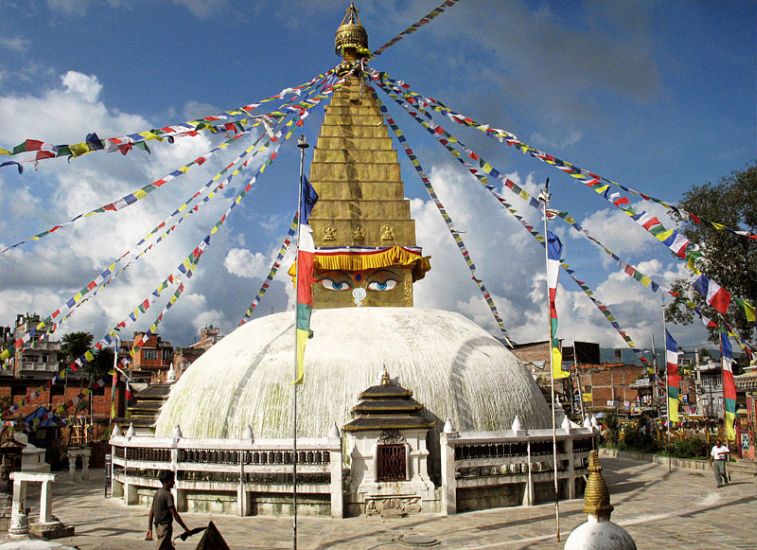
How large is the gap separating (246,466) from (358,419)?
316cm

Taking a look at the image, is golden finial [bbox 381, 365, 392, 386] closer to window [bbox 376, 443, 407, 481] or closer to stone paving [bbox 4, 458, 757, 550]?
window [bbox 376, 443, 407, 481]

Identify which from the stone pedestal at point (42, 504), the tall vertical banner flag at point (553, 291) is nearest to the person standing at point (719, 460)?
the tall vertical banner flag at point (553, 291)

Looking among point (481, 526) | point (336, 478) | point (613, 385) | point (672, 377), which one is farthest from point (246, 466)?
point (613, 385)

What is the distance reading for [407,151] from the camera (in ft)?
90.2

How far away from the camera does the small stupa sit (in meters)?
7.34

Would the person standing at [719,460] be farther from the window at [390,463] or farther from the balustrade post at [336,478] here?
the balustrade post at [336,478]

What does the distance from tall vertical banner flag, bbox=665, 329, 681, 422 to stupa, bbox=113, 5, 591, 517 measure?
4648 mm

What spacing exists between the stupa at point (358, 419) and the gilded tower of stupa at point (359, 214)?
0.87 metres

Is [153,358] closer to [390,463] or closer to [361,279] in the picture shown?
[361,279]

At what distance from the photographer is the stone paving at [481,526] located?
1411cm

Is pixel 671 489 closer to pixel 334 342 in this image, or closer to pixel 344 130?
pixel 334 342

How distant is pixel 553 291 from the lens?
52.2 ft

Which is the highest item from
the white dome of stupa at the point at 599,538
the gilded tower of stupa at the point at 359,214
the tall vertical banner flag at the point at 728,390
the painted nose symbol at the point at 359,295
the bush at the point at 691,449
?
the gilded tower of stupa at the point at 359,214

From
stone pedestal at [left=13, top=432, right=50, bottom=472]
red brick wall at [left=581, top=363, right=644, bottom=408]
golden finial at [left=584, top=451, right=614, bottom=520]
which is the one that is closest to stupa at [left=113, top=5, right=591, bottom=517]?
stone pedestal at [left=13, top=432, right=50, bottom=472]
